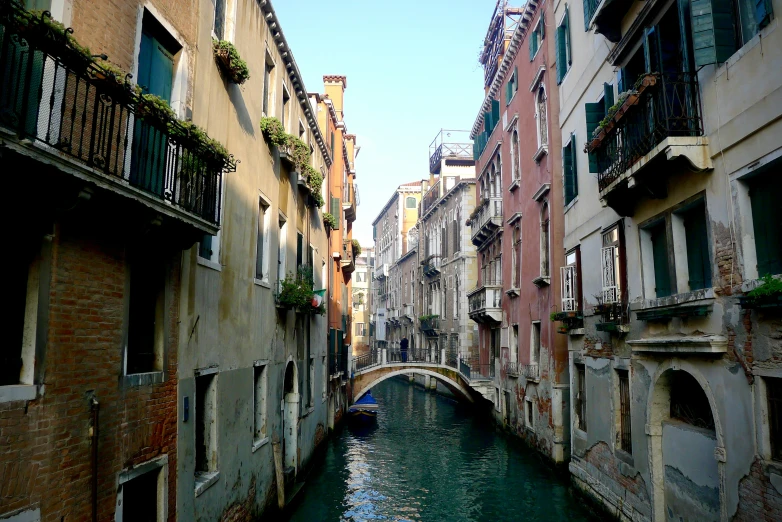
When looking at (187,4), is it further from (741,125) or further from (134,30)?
(741,125)

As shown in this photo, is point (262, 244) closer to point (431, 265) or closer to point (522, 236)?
point (522, 236)

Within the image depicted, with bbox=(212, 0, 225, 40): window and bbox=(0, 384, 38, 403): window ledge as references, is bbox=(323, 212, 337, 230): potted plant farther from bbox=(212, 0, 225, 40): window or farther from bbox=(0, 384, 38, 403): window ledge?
→ bbox=(0, 384, 38, 403): window ledge

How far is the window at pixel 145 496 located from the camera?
558 centimetres

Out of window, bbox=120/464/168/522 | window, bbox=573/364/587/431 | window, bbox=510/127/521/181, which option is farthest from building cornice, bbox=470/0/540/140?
window, bbox=120/464/168/522

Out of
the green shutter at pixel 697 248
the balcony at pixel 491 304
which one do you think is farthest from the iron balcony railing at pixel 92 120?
the balcony at pixel 491 304

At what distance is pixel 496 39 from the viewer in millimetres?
22156

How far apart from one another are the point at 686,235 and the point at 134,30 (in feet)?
22.0

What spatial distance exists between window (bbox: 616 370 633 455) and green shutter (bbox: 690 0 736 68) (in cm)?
499

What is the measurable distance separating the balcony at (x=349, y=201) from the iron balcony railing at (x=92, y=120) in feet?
56.3

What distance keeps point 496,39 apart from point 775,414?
19.0m

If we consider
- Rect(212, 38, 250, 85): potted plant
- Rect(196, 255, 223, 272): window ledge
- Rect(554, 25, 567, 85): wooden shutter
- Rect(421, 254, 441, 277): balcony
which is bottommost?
Rect(196, 255, 223, 272): window ledge

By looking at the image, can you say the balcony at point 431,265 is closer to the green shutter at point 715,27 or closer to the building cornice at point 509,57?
the building cornice at point 509,57

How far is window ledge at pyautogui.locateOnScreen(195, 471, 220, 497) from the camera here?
691cm

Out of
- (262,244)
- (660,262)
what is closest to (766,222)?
(660,262)
